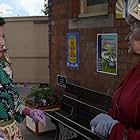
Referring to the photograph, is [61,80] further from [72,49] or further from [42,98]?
[72,49]

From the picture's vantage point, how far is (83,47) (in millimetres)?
6566

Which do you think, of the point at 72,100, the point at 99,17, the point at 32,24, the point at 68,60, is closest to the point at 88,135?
the point at 72,100

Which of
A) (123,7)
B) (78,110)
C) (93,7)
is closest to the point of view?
(123,7)

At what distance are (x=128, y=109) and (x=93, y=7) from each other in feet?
13.6

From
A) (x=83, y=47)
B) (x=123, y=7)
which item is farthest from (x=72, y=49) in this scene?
(x=123, y=7)

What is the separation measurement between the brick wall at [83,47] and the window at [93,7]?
0.10 m

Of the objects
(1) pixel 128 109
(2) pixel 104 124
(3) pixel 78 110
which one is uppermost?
(1) pixel 128 109

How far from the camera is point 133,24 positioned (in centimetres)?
270

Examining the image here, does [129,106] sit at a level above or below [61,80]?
above

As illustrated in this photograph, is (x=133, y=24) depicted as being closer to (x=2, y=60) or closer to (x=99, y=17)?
(x=2, y=60)

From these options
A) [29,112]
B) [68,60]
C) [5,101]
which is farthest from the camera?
[68,60]

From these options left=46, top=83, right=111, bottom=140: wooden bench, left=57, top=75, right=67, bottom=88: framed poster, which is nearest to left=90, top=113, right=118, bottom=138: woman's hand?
left=46, top=83, right=111, bottom=140: wooden bench

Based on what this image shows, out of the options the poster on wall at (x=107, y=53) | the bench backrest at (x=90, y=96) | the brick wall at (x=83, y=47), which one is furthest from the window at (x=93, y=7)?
the bench backrest at (x=90, y=96)

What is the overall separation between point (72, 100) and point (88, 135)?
1.53 metres
